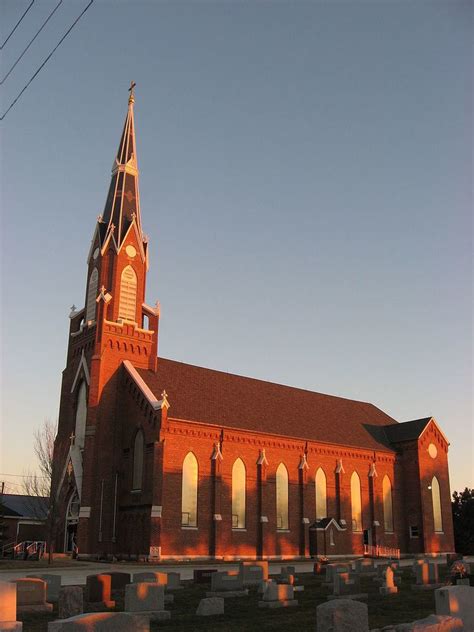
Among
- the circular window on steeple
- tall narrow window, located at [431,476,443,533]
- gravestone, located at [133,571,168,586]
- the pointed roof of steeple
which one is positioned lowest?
gravestone, located at [133,571,168,586]

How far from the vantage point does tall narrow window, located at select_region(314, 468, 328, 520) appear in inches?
1916

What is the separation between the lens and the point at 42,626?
13.9 meters

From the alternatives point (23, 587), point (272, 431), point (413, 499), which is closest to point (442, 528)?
point (413, 499)

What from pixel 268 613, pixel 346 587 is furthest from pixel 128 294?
pixel 268 613

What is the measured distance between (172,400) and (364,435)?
60.2 feet

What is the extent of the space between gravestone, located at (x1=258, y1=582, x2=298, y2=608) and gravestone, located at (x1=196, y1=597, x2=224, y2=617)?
1794 mm

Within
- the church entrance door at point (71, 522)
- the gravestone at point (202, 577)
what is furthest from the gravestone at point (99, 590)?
the church entrance door at point (71, 522)

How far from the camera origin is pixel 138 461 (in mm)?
42219

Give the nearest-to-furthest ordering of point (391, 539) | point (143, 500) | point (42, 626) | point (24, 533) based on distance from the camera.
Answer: point (42, 626) < point (143, 500) < point (391, 539) < point (24, 533)

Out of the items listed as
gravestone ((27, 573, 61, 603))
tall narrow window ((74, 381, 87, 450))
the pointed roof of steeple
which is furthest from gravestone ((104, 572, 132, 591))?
the pointed roof of steeple

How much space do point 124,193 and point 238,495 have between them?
22.9 m

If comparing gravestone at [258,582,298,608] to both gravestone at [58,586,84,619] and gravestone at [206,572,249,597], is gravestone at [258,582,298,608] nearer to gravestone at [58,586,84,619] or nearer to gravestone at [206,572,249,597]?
gravestone at [206,572,249,597]

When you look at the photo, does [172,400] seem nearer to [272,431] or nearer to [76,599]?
[272,431]

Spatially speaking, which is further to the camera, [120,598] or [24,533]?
[24,533]
